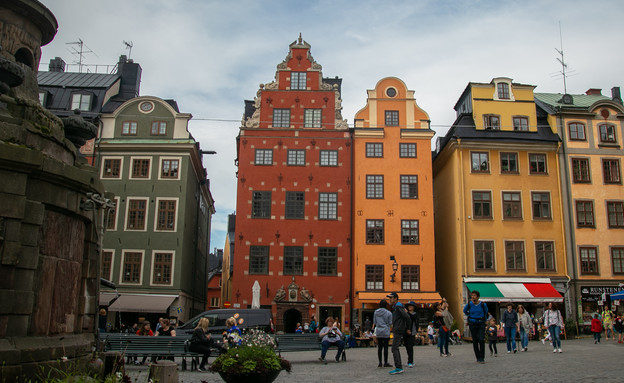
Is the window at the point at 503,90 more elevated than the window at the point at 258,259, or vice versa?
the window at the point at 503,90

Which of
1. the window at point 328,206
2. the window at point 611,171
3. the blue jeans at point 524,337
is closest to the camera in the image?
the blue jeans at point 524,337

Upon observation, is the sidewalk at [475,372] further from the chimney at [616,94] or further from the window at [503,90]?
the chimney at [616,94]

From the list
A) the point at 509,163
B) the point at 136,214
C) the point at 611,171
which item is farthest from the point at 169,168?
the point at 611,171


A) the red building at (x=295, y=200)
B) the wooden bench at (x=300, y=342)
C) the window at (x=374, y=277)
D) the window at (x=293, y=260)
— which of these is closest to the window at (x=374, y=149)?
the red building at (x=295, y=200)

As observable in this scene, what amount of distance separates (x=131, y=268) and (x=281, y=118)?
43.5 feet

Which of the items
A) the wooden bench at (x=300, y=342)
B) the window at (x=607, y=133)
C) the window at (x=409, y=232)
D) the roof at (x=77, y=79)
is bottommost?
the wooden bench at (x=300, y=342)

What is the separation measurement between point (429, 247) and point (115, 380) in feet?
96.6

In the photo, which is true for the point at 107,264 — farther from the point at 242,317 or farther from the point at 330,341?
the point at 330,341

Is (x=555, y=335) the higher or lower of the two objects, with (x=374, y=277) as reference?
lower

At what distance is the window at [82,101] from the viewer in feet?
126

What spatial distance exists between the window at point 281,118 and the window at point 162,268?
10685mm

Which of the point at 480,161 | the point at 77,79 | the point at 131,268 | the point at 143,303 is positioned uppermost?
the point at 77,79

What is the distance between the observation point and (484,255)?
36.0 m

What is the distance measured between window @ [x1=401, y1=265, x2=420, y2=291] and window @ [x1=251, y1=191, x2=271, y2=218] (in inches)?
359
